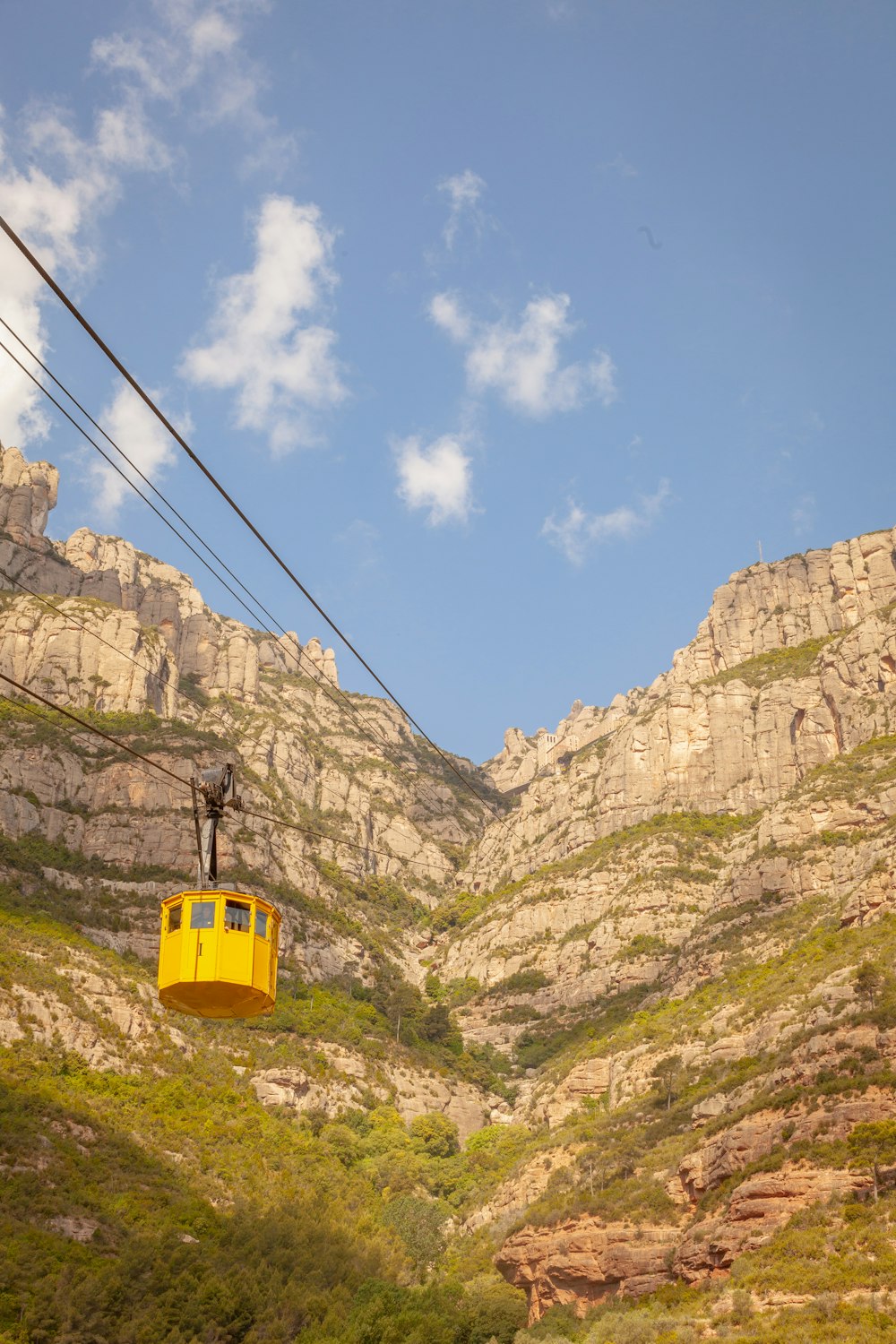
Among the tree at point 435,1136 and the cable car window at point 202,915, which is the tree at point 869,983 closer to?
the cable car window at point 202,915

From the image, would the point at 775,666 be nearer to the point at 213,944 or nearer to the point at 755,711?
the point at 755,711

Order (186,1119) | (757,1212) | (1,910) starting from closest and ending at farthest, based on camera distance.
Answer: (757,1212)
(186,1119)
(1,910)

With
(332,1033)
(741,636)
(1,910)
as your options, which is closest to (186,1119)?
(1,910)

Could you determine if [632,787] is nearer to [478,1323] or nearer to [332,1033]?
[332,1033]

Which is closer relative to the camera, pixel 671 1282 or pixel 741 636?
pixel 671 1282

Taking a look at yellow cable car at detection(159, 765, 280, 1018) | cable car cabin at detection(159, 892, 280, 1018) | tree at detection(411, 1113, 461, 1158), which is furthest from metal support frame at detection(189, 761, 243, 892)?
tree at detection(411, 1113, 461, 1158)

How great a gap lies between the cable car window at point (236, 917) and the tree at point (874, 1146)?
35.1 meters

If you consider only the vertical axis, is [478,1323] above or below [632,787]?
below

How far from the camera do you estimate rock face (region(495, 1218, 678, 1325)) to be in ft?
194

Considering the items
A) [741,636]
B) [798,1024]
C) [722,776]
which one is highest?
[741,636]

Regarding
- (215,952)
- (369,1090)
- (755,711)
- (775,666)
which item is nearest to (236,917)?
(215,952)

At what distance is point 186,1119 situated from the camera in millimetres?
84250

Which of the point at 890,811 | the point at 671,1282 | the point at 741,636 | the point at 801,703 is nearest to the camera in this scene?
the point at 671,1282

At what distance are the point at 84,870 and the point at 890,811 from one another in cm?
8032
